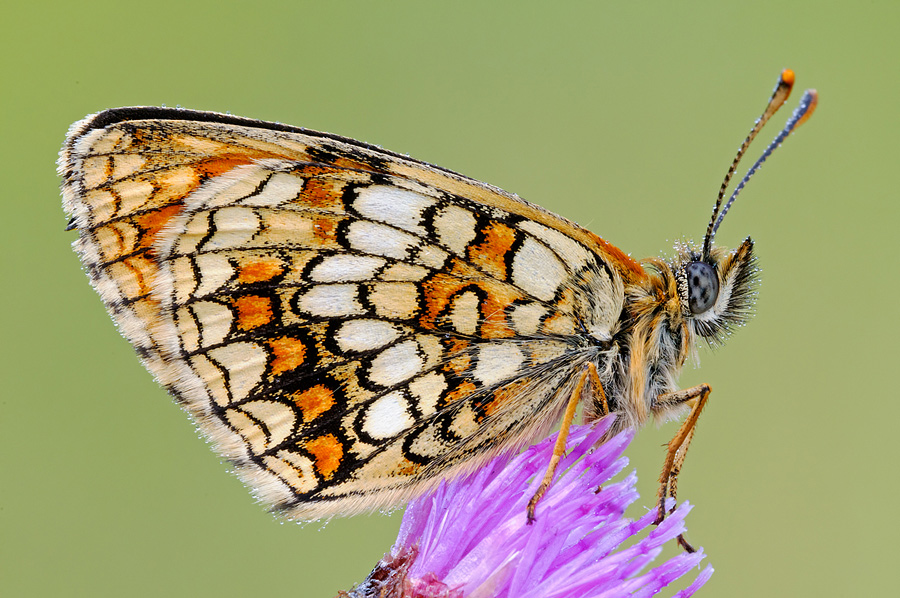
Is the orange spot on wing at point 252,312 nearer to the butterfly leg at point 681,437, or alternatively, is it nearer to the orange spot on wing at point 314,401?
the orange spot on wing at point 314,401

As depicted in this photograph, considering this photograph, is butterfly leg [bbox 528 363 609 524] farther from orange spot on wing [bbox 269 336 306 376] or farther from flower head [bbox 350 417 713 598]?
orange spot on wing [bbox 269 336 306 376]

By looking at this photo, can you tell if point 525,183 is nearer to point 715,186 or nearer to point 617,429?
point 715,186

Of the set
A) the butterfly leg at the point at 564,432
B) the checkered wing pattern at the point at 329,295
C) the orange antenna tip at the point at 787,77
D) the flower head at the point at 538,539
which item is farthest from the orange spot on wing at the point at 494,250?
the orange antenna tip at the point at 787,77

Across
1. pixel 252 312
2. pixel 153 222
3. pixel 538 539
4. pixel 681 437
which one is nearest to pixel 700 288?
pixel 681 437

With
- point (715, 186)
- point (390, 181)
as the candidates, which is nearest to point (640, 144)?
point (715, 186)

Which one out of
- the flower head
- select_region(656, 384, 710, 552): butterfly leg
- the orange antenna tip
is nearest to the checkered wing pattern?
the flower head

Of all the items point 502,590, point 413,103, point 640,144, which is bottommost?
point 502,590

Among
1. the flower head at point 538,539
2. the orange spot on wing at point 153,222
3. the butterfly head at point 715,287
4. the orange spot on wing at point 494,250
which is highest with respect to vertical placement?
the orange spot on wing at point 153,222
